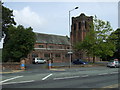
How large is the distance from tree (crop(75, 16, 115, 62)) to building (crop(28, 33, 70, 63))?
15990 mm

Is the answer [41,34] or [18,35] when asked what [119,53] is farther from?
[18,35]

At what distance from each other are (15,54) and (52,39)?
32.4 meters

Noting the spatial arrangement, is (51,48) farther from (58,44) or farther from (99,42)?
(99,42)

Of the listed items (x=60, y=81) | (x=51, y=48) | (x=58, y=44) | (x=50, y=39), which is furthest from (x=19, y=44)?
(x=58, y=44)

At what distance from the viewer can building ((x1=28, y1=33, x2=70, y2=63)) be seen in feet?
163

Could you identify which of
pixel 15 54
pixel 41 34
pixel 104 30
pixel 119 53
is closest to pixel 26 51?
pixel 15 54

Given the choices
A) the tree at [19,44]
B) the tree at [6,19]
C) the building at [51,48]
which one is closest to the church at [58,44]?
the building at [51,48]

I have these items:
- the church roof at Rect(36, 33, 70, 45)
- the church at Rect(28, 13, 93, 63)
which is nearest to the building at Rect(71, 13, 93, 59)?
the church at Rect(28, 13, 93, 63)

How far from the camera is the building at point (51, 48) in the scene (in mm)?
49625

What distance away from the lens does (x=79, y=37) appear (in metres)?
62.4

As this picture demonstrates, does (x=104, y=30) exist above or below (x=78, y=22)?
below

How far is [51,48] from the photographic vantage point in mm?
53781

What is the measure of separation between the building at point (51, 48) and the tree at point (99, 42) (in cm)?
1599

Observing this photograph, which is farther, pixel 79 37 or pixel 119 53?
pixel 79 37
